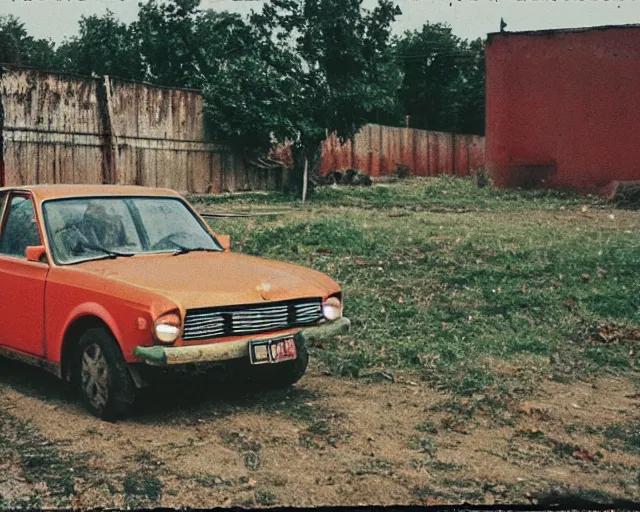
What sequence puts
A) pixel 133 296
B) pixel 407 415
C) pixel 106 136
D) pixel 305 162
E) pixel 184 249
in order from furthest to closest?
pixel 305 162 → pixel 106 136 → pixel 184 249 → pixel 407 415 → pixel 133 296

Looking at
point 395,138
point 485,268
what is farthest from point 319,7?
point 395,138

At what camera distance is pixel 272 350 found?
5.09 metres

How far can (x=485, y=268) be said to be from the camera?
33.4ft

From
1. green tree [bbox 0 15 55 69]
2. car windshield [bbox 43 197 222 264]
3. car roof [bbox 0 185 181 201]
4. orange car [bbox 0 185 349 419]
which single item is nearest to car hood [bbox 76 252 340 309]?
orange car [bbox 0 185 349 419]

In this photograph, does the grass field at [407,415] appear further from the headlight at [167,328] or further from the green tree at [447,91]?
the green tree at [447,91]

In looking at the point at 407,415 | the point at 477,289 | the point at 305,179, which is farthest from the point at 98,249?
the point at 305,179

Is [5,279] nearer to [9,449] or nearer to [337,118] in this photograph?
[9,449]

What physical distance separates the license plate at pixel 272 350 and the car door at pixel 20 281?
149cm

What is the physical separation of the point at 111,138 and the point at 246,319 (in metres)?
15.7

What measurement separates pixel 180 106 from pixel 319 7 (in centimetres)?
447

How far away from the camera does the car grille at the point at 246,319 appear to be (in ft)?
16.3

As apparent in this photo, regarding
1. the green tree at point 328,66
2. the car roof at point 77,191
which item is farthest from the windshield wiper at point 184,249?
the green tree at point 328,66

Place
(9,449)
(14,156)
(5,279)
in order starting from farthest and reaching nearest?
(14,156) → (5,279) → (9,449)

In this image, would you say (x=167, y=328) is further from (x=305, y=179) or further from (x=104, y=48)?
(x=104, y=48)
